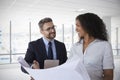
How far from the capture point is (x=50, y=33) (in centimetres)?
167

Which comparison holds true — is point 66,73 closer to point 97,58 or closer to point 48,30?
point 97,58

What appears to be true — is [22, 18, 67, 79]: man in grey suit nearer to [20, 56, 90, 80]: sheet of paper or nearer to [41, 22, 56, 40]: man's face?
[41, 22, 56, 40]: man's face

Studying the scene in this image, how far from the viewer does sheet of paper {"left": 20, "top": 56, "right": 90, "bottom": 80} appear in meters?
0.89

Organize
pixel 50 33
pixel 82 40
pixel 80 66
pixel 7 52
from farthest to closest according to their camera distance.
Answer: pixel 7 52, pixel 50 33, pixel 82 40, pixel 80 66

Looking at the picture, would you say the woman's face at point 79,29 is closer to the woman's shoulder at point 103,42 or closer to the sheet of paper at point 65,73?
the woman's shoulder at point 103,42

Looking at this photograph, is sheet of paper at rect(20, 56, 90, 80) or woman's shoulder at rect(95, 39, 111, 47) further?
woman's shoulder at rect(95, 39, 111, 47)

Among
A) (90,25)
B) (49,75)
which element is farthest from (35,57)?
(49,75)

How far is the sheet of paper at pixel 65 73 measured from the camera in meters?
0.89

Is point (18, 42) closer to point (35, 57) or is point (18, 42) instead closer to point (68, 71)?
point (35, 57)

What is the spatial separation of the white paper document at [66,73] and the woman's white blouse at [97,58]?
1.14 ft

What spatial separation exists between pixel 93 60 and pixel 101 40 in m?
0.16

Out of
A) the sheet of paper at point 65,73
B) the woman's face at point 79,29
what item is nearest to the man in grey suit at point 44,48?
the woman's face at point 79,29

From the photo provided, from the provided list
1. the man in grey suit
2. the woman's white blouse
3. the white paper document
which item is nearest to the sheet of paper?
the white paper document

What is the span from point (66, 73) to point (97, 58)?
432 mm
